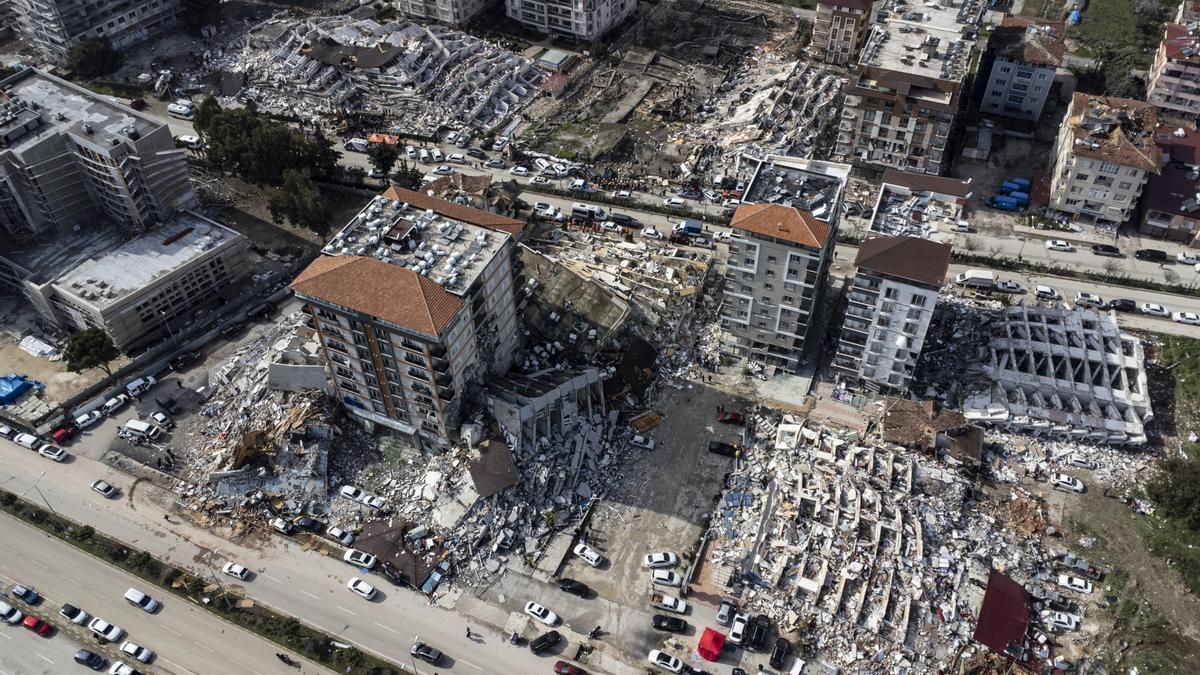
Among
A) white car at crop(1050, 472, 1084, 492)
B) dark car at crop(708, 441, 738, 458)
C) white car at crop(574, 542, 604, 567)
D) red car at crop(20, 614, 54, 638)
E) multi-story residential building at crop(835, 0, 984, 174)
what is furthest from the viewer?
multi-story residential building at crop(835, 0, 984, 174)

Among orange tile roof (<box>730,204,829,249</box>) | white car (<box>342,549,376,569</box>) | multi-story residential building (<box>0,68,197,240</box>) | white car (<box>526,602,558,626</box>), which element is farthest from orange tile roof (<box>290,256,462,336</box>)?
multi-story residential building (<box>0,68,197,240</box>)

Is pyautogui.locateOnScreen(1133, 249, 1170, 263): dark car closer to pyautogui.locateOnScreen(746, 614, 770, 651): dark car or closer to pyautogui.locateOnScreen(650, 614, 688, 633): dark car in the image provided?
pyautogui.locateOnScreen(746, 614, 770, 651): dark car

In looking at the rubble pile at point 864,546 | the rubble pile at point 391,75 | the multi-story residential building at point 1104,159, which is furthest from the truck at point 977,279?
the rubble pile at point 391,75

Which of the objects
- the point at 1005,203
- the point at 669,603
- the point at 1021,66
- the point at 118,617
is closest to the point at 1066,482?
the point at 669,603

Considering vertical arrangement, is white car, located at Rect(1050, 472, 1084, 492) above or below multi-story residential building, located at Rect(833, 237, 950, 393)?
below

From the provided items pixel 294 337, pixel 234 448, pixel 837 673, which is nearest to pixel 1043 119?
pixel 837 673

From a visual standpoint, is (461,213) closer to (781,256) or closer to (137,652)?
(781,256)

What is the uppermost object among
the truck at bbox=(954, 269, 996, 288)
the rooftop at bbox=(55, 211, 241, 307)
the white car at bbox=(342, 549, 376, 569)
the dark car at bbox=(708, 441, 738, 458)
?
the rooftop at bbox=(55, 211, 241, 307)

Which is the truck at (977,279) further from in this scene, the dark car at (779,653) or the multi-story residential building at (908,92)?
the dark car at (779,653)
